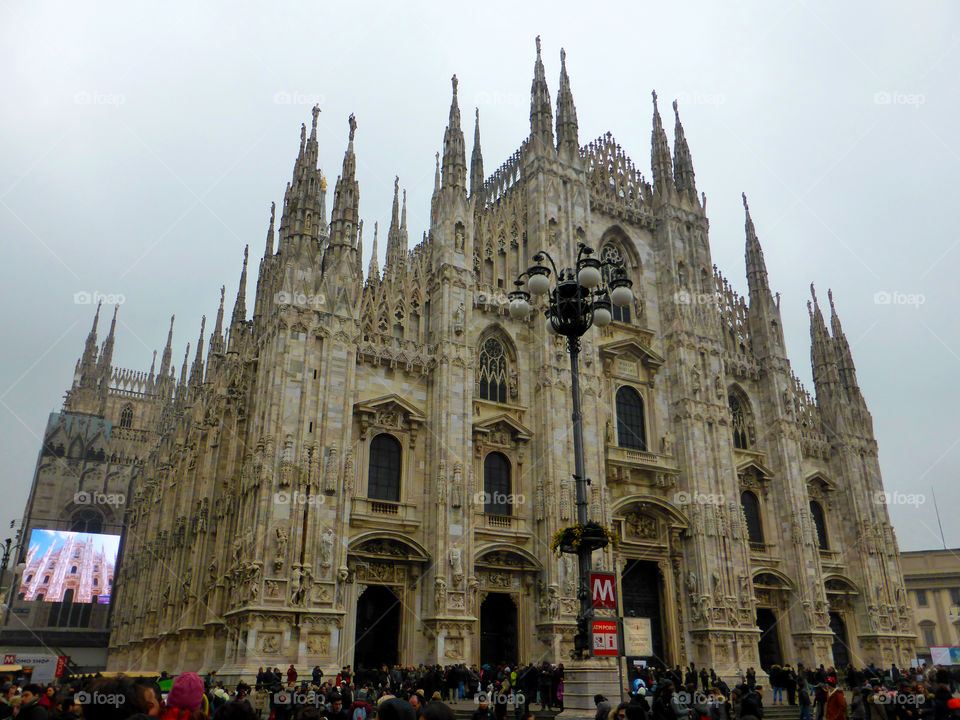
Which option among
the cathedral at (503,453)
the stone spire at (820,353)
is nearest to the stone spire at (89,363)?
the cathedral at (503,453)

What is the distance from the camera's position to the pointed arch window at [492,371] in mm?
30672

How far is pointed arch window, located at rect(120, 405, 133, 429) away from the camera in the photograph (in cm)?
7434

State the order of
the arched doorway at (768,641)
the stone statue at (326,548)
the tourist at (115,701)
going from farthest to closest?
the arched doorway at (768,641) → the stone statue at (326,548) → the tourist at (115,701)

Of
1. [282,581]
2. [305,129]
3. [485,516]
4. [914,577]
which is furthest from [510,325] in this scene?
[914,577]

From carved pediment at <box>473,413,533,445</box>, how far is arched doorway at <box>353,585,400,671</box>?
6.93 meters

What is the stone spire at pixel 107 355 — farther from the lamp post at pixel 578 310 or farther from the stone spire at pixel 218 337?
the lamp post at pixel 578 310

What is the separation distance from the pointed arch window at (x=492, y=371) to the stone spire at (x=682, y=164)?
1592 centimetres

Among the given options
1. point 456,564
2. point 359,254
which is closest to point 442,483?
point 456,564

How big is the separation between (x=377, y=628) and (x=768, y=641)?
65.0 ft

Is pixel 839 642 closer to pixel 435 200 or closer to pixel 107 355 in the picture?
pixel 435 200

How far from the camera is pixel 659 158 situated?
133 feet

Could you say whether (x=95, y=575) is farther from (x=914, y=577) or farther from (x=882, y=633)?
(x=914, y=577)

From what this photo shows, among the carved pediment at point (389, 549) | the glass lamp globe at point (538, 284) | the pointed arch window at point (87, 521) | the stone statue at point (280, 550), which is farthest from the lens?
the pointed arch window at point (87, 521)

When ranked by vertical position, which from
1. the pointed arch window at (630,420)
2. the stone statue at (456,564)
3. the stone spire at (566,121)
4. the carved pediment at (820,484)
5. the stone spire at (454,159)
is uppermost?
the stone spire at (566,121)
